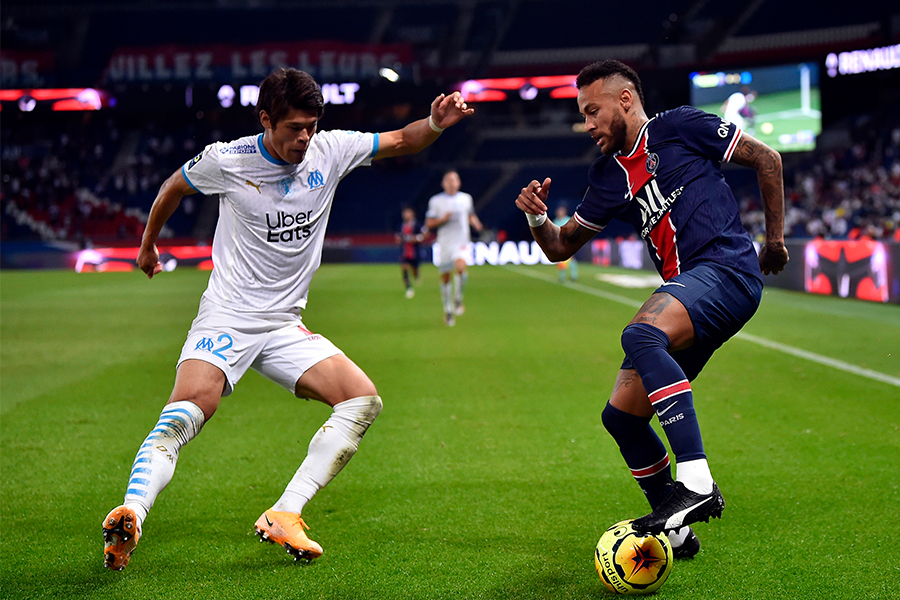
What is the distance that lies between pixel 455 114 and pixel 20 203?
46.6m

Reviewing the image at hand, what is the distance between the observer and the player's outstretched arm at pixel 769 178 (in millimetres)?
3516

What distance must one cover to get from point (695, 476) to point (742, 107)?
3299 cm

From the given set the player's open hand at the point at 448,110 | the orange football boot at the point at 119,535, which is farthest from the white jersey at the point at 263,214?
the orange football boot at the point at 119,535

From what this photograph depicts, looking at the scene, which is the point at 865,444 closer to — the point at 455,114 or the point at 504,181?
the point at 455,114

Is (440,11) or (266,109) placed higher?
(440,11)

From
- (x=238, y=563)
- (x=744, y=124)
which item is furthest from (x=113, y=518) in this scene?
(x=744, y=124)

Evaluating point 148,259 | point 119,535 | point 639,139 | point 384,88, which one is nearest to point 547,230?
point 639,139

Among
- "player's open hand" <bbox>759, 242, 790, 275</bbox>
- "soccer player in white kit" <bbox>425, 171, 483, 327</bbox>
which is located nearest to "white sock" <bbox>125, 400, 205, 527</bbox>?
"player's open hand" <bbox>759, 242, 790, 275</bbox>

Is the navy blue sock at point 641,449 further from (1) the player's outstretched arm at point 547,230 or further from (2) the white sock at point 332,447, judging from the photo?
(2) the white sock at point 332,447

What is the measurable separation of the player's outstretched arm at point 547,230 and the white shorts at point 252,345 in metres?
1.07

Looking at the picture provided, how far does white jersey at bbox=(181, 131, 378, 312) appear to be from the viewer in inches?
148

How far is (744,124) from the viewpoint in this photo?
106ft

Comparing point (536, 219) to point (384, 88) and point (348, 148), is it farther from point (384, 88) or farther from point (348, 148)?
point (384, 88)

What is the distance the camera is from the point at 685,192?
137 inches
